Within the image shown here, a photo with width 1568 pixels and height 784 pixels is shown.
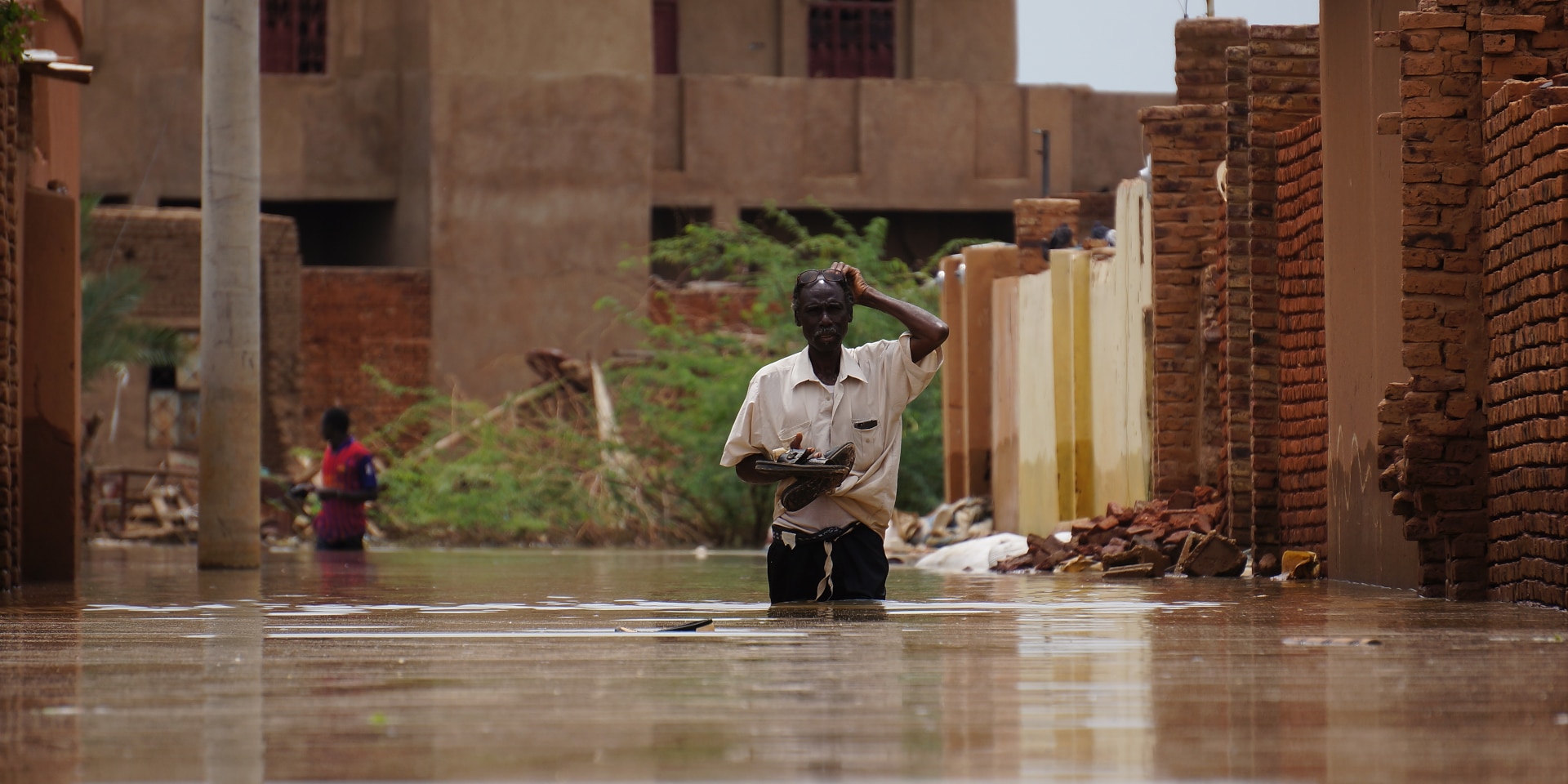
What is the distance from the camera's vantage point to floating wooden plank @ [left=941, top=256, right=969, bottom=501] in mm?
22719

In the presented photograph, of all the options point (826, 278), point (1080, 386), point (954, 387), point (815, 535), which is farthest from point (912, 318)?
point (954, 387)

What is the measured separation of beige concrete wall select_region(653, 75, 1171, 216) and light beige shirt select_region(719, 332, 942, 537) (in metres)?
24.1

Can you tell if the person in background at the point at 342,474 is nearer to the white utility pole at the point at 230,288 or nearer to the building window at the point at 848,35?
the white utility pole at the point at 230,288

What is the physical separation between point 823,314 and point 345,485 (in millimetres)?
11017

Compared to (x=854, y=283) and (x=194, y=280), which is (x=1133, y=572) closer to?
(x=854, y=283)

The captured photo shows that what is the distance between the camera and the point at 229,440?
667 inches

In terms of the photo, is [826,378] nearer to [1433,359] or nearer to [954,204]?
[1433,359]

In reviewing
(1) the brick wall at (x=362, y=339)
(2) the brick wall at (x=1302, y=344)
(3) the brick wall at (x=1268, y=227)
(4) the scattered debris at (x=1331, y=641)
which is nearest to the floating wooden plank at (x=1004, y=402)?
(3) the brick wall at (x=1268, y=227)

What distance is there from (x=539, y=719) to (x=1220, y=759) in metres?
1.39

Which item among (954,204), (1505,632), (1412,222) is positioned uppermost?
(954,204)

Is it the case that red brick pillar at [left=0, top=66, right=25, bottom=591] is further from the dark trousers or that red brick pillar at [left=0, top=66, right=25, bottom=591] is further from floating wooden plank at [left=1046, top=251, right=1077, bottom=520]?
floating wooden plank at [left=1046, top=251, right=1077, bottom=520]

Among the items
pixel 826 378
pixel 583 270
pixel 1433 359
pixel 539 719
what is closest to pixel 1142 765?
pixel 539 719

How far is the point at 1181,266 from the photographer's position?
1588cm

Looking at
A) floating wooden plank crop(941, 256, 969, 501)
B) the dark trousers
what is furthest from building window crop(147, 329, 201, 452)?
the dark trousers
